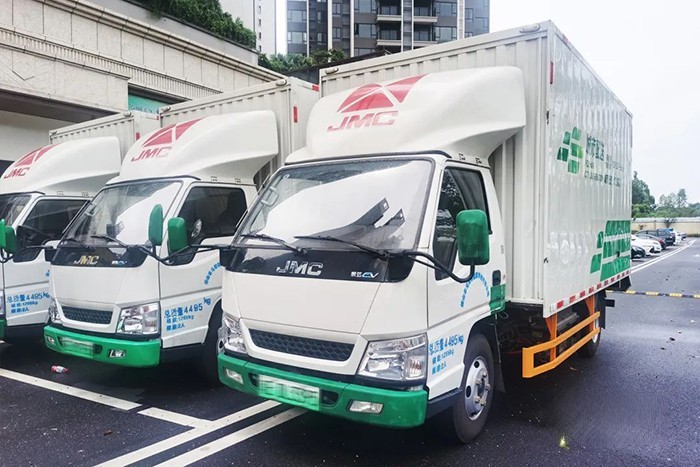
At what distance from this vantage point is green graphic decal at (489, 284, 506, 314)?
4.15 m

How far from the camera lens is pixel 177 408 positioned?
484 centimetres

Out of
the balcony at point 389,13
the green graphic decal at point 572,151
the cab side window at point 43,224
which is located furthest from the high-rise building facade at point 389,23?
the green graphic decal at point 572,151

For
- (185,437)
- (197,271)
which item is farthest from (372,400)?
(197,271)

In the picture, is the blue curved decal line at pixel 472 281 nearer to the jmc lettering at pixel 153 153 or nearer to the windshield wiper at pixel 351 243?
the windshield wiper at pixel 351 243

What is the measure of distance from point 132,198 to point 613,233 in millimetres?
6088

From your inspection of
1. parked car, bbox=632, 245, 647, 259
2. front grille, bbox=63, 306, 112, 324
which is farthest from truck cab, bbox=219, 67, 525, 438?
parked car, bbox=632, 245, 647, 259

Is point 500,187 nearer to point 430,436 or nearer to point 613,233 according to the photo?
point 430,436

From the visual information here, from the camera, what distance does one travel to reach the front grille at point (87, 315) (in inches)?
194

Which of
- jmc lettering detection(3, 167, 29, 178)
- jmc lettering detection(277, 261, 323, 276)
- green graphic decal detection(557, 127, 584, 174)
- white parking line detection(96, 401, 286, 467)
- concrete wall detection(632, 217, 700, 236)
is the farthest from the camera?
concrete wall detection(632, 217, 700, 236)

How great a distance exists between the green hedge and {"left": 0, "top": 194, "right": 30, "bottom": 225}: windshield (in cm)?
1217

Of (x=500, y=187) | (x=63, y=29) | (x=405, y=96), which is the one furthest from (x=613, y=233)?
(x=63, y=29)

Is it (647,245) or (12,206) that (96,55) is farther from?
(647,245)

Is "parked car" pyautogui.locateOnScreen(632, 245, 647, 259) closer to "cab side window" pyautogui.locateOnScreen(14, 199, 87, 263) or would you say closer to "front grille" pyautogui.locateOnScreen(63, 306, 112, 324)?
"cab side window" pyautogui.locateOnScreen(14, 199, 87, 263)

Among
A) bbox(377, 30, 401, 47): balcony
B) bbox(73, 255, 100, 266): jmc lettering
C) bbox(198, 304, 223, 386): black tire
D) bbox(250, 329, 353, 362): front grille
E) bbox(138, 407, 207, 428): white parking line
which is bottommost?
bbox(138, 407, 207, 428): white parking line
